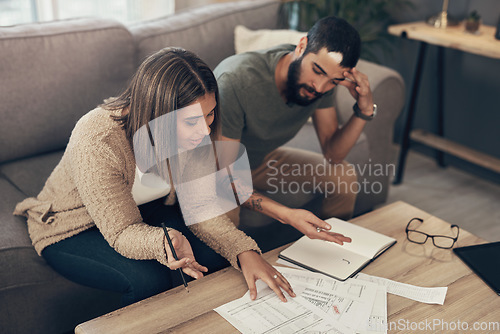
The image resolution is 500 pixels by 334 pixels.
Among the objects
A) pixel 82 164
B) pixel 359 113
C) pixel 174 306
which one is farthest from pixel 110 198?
pixel 359 113

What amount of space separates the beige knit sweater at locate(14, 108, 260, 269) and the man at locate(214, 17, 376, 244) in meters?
0.20

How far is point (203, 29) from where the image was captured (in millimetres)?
1985

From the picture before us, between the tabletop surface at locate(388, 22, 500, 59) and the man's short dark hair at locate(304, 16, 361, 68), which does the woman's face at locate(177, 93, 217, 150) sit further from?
the tabletop surface at locate(388, 22, 500, 59)

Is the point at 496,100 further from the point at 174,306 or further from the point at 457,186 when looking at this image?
the point at 174,306

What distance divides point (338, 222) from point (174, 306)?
1.77 feet

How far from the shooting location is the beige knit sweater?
3.71 ft

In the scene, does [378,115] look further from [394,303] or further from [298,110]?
[394,303]

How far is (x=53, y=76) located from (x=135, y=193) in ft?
2.07

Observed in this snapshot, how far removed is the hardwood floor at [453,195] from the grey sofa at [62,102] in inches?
15.1

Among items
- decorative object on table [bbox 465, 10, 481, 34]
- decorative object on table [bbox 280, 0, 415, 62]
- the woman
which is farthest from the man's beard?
decorative object on table [bbox 465, 10, 481, 34]

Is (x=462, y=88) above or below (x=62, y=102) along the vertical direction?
below

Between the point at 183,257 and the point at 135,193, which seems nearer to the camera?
the point at 183,257

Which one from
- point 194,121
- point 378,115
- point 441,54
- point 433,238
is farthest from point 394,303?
point 441,54

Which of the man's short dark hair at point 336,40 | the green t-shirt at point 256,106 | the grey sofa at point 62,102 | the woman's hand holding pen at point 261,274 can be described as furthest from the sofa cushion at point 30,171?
the man's short dark hair at point 336,40
